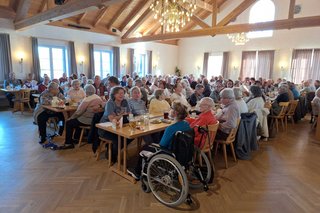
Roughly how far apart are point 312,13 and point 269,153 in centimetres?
822

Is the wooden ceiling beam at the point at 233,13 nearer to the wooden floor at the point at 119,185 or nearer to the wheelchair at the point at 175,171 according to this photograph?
the wooden floor at the point at 119,185

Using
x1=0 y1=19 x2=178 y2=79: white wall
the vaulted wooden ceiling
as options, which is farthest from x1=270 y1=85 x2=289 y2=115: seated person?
x1=0 y1=19 x2=178 y2=79: white wall

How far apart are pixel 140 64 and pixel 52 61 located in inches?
184

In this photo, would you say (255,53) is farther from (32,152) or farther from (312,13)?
(32,152)

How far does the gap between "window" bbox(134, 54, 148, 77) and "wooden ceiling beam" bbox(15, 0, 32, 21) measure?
560 cm

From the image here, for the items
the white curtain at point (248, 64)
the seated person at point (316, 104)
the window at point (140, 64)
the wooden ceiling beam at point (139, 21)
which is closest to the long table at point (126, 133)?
the seated person at point (316, 104)

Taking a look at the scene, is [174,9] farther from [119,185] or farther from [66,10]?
[119,185]

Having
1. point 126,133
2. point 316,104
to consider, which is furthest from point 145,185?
point 316,104

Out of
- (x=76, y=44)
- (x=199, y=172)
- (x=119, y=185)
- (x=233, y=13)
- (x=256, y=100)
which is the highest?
(x=233, y=13)

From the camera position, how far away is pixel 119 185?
2604mm

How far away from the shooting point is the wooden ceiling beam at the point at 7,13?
7.31 m

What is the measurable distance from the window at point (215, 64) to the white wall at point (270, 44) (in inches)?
14.0

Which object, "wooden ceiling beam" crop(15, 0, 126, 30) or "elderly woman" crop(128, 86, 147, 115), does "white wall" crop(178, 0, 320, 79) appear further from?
"elderly woman" crop(128, 86, 147, 115)

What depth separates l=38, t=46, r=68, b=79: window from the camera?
8477mm
